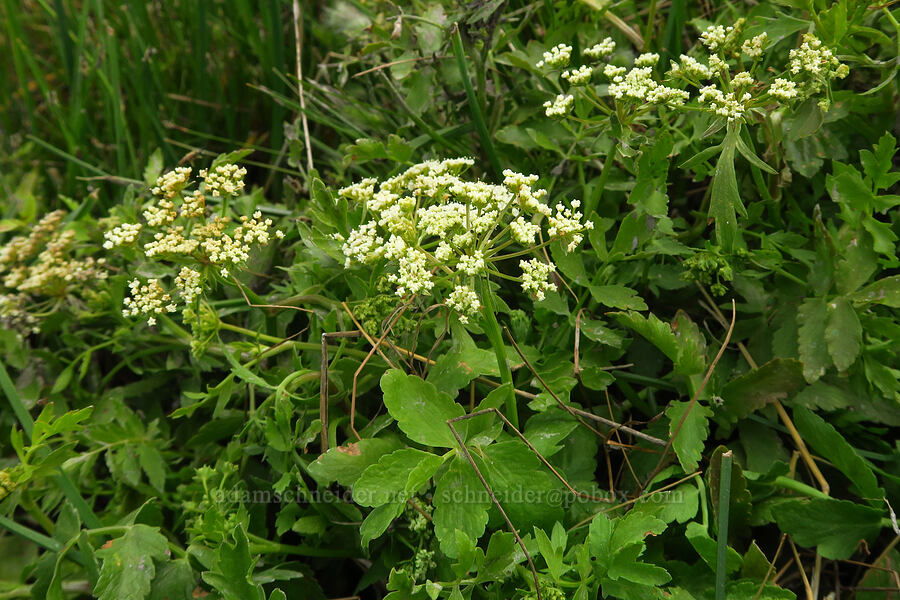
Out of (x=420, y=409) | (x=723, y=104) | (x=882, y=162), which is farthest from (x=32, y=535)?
(x=882, y=162)

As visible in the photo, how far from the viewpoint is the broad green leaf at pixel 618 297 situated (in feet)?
5.03

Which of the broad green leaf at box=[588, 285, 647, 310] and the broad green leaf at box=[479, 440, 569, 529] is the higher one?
the broad green leaf at box=[588, 285, 647, 310]

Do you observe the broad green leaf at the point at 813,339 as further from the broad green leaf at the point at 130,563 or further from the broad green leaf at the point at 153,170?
the broad green leaf at the point at 153,170

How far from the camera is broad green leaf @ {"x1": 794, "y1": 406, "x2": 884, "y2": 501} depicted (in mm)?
1415

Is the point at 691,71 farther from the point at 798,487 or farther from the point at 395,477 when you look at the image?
the point at 395,477

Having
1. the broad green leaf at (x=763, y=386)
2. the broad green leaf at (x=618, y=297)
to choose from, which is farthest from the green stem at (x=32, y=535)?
the broad green leaf at (x=763, y=386)

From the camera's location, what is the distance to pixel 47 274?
1.99 m

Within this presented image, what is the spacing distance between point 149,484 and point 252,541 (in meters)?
0.52

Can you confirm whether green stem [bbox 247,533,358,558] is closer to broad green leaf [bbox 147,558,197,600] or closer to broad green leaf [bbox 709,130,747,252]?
broad green leaf [bbox 147,558,197,600]

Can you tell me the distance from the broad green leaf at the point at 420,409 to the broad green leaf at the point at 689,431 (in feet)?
1.45

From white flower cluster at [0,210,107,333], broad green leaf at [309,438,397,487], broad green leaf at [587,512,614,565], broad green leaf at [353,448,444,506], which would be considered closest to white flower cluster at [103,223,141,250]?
white flower cluster at [0,210,107,333]

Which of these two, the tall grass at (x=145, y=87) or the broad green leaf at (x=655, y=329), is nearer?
the broad green leaf at (x=655, y=329)

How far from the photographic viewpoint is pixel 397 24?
1.89 metres

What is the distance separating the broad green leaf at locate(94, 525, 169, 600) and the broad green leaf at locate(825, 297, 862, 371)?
146cm
